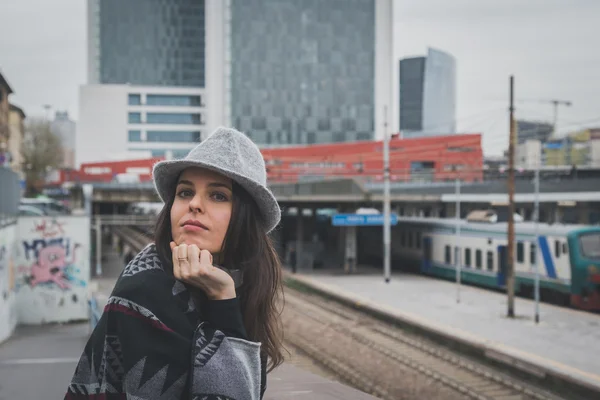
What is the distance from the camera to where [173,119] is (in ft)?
272

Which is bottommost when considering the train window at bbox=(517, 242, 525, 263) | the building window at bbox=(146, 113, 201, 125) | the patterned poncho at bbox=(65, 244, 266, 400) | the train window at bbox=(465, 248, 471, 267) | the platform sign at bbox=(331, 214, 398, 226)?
the train window at bbox=(465, 248, 471, 267)

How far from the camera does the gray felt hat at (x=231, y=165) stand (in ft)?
6.69

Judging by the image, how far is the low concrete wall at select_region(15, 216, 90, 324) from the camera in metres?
17.6

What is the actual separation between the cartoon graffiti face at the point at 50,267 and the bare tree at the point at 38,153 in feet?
146

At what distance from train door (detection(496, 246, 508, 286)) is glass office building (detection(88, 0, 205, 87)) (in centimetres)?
Answer: 8885

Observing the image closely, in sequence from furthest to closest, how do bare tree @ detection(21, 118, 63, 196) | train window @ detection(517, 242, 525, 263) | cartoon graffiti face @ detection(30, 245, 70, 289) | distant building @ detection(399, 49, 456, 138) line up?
distant building @ detection(399, 49, 456, 138) < bare tree @ detection(21, 118, 63, 196) < train window @ detection(517, 242, 525, 263) < cartoon graffiti face @ detection(30, 245, 70, 289)

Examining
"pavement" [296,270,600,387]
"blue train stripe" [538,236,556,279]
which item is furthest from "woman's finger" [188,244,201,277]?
"blue train stripe" [538,236,556,279]

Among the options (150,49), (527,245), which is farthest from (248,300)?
(150,49)

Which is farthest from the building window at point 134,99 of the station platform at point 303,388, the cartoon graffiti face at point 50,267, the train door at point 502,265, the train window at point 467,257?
the station platform at point 303,388

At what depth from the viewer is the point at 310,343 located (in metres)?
17.9

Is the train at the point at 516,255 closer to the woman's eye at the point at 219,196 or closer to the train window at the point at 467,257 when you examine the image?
the train window at the point at 467,257

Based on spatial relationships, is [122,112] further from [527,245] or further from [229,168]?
[229,168]

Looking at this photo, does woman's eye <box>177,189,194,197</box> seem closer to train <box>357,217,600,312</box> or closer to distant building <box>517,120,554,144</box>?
train <box>357,217,600,312</box>

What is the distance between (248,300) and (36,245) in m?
17.0
